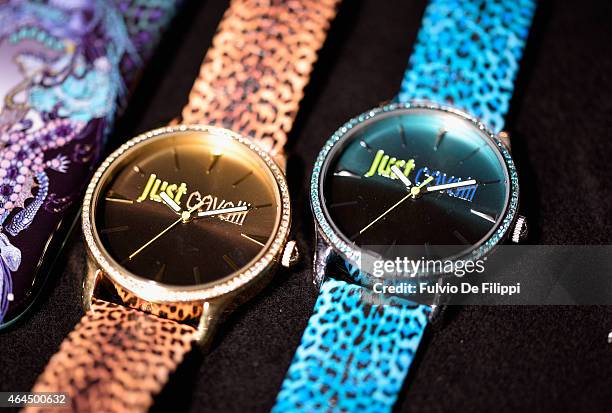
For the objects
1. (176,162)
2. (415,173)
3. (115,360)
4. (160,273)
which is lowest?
(115,360)

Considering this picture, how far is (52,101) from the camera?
2.63m

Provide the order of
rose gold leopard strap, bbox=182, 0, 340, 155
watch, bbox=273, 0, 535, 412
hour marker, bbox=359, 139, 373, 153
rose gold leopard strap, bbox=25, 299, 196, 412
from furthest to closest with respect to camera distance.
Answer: rose gold leopard strap, bbox=182, 0, 340, 155, hour marker, bbox=359, 139, 373, 153, watch, bbox=273, 0, 535, 412, rose gold leopard strap, bbox=25, 299, 196, 412

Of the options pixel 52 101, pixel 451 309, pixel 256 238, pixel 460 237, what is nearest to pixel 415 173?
pixel 460 237

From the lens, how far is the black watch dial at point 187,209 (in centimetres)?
222

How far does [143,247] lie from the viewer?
2.25m

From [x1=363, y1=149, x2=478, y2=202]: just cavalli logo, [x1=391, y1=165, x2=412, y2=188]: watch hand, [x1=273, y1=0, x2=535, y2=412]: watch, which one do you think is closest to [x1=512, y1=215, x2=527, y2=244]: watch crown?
[x1=273, y1=0, x2=535, y2=412]: watch

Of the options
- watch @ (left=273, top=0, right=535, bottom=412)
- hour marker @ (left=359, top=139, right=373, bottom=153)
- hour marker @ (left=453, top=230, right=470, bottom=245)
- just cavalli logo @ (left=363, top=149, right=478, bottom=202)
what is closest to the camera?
watch @ (left=273, top=0, right=535, bottom=412)

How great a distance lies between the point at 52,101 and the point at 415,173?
125 cm

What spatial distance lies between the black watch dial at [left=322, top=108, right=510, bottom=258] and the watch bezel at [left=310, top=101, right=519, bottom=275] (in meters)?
0.01

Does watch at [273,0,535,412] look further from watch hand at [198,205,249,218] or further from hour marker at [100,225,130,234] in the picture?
hour marker at [100,225,130,234]

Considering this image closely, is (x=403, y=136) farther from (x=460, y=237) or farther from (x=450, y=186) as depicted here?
(x=460, y=237)

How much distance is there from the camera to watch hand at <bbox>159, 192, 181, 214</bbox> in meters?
2.30

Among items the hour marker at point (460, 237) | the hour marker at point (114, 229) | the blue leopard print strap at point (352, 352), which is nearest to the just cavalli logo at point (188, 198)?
the hour marker at point (114, 229)

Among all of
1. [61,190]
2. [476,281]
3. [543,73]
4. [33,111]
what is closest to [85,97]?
[33,111]
